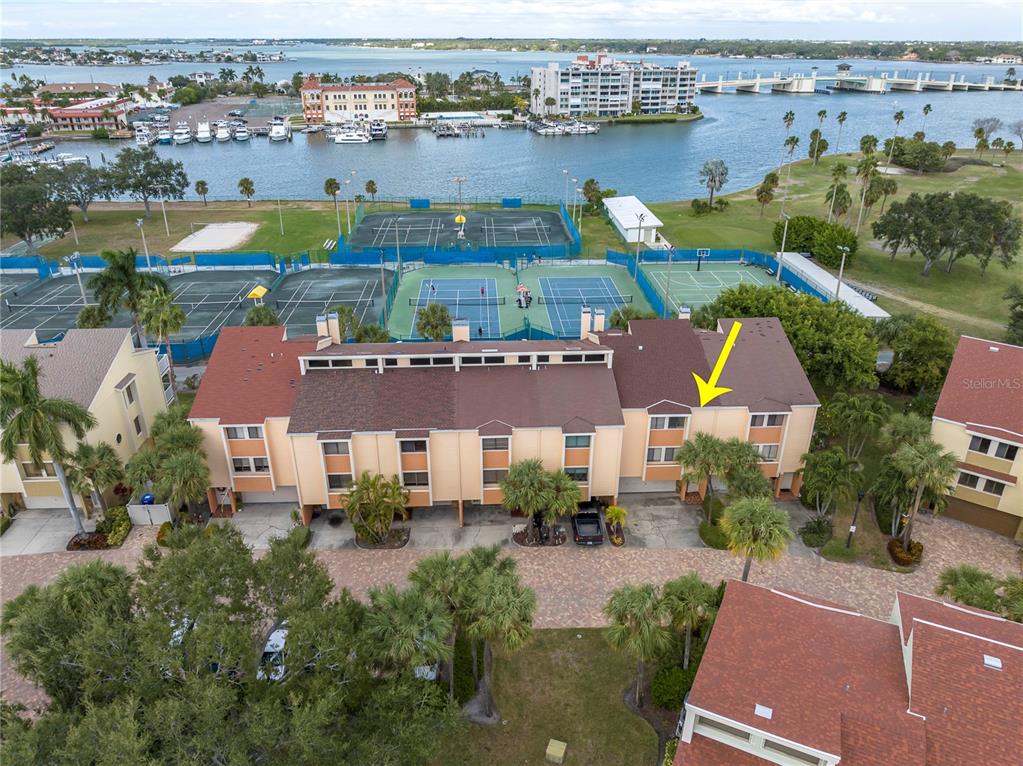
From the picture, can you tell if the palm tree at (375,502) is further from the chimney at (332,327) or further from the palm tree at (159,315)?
the palm tree at (159,315)

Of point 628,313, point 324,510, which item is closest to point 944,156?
point 628,313

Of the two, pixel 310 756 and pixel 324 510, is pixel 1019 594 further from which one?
pixel 324 510

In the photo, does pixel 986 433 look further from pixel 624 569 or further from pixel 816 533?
pixel 624 569

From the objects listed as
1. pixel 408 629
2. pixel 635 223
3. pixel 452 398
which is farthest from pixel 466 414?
pixel 635 223

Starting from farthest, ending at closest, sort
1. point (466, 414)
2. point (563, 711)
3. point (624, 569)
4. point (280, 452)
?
point (280, 452)
point (466, 414)
point (624, 569)
point (563, 711)

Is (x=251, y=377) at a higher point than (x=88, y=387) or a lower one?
higher

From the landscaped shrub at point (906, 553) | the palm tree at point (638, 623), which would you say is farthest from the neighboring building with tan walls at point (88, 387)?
the landscaped shrub at point (906, 553)
